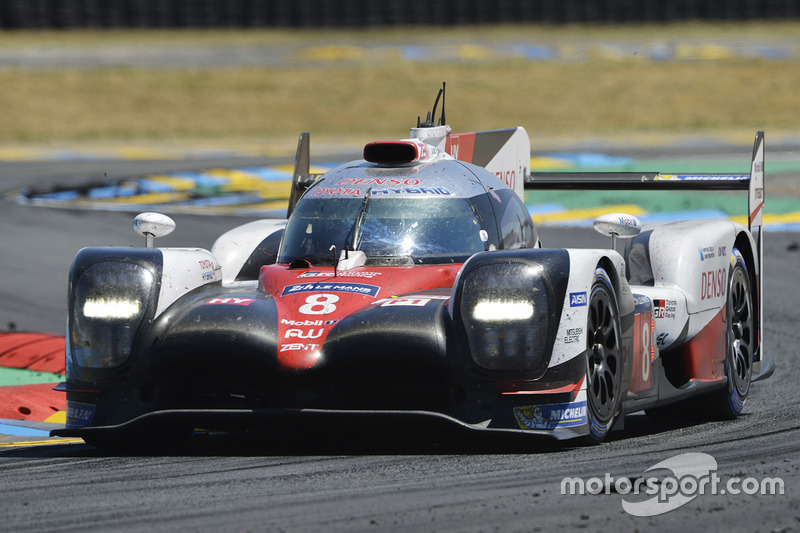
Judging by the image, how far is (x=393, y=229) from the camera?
7.00m

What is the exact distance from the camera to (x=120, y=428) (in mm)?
6148

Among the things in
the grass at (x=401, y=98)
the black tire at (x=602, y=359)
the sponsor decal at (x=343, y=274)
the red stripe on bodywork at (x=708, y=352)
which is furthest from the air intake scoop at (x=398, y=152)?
the grass at (x=401, y=98)

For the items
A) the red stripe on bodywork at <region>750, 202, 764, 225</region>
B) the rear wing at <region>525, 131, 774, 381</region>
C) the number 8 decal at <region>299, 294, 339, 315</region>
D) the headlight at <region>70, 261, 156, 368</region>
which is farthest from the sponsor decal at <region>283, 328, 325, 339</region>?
the red stripe on bodywork at <region>750, 202, 764, 225</region>

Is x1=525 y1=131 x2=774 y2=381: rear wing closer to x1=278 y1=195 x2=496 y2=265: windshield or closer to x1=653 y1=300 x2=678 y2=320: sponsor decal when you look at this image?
x1=653 y1=300 x2=678 y2=320: sponsor decal

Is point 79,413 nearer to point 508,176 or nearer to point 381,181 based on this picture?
point 381,181

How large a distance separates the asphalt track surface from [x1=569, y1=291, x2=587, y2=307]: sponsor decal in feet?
2.11

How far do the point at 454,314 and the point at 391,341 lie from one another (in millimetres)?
302

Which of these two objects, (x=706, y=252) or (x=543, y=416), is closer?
(x=543, y=416)

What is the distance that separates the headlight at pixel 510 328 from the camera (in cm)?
585

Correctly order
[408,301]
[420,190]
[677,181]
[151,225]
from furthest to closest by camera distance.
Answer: [677,181] < [151,225] < [420,190] < [408,301]

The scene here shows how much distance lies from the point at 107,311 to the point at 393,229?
1560 millimetres

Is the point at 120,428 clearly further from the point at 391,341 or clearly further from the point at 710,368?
the point at 710,368

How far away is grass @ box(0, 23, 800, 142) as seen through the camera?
28.9m

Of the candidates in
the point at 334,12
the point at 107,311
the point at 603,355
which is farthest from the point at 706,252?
the point at 334,12
